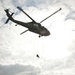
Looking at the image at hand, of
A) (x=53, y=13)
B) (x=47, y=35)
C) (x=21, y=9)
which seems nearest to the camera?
(x=21, y=9)

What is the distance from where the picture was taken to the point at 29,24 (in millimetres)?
41312

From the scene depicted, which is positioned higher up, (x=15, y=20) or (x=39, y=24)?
(x=15, y=20)

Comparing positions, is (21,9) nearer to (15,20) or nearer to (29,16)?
(29,16)

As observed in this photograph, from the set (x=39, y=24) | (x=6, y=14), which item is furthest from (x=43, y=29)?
(x=6, y=14)

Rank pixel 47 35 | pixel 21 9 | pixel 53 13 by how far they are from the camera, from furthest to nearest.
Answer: pixel 47 35
pixel 53 13
pixel 21 9

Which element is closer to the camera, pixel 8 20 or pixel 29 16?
pixel 29 16

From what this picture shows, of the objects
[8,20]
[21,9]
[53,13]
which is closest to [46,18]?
[53,13]

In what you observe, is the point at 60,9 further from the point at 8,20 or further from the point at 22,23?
the point at 8,20

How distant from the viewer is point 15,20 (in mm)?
43594

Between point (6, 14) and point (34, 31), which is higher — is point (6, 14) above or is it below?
above

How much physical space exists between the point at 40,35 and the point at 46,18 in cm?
510

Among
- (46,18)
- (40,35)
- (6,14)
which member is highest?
(6,14)

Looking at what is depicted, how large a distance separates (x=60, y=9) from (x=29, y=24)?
31.3 ft

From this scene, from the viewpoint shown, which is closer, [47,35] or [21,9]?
[21,9]
